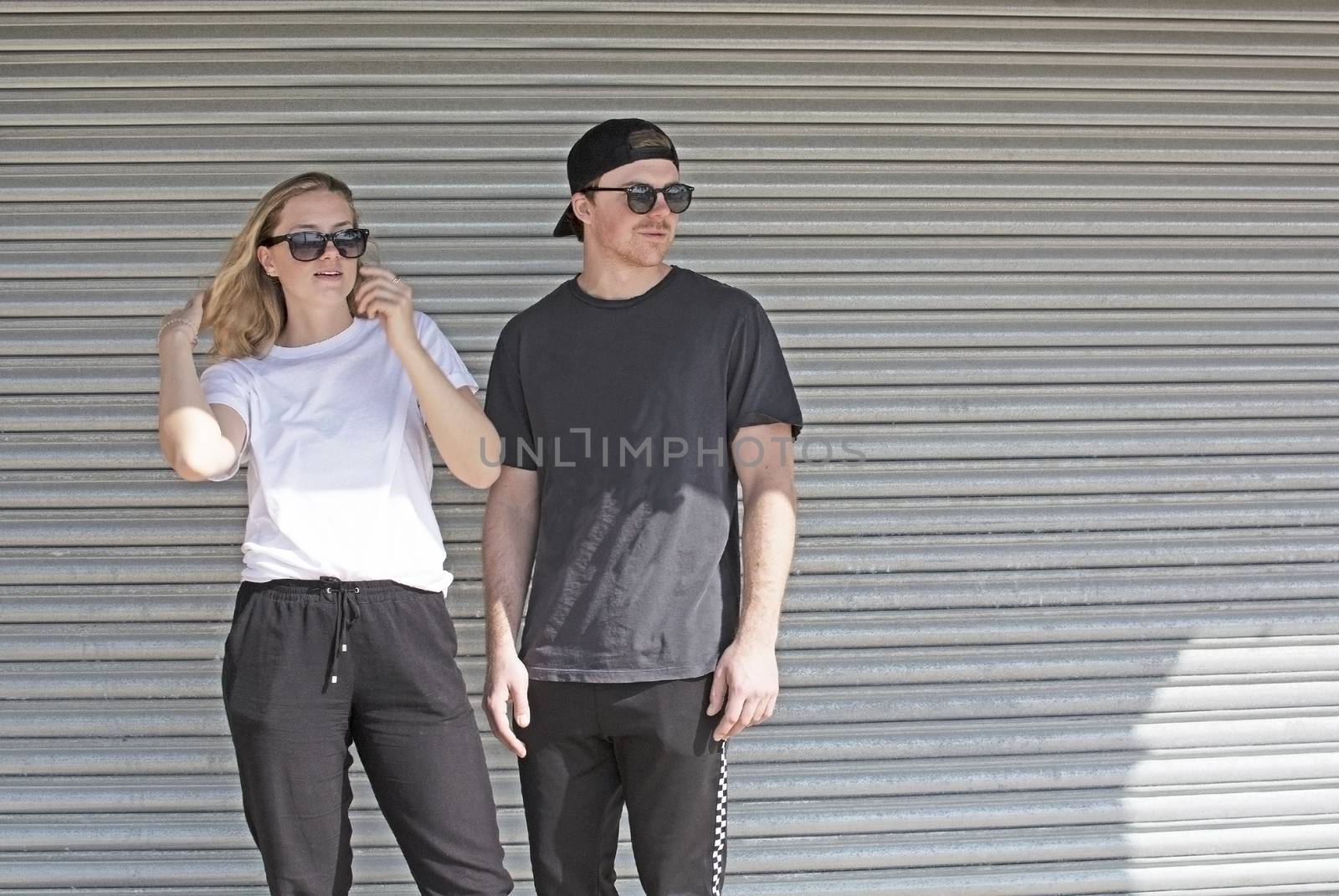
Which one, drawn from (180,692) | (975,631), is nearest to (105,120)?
(180,692)

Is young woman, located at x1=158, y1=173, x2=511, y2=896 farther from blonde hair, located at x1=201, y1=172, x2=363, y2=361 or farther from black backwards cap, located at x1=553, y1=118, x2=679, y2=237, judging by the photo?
black backwards cap, located at x1=553, y1=118, x2=679, y2=237

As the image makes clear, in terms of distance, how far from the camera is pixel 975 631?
3.87 meters

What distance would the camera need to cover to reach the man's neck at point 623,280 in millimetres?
2836

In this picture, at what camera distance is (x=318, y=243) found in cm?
273

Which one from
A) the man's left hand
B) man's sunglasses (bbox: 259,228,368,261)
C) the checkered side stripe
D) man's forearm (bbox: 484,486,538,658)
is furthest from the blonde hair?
the checkered side stripe

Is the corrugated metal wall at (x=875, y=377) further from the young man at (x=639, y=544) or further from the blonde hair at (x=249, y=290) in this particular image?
the young man at (x=639, y=544)

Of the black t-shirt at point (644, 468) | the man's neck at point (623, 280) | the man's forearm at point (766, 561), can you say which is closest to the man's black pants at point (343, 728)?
the black t-shirt at point (644, 468)

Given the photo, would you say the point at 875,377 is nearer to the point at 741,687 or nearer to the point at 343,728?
the point at 741,687

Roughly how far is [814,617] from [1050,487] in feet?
2.68

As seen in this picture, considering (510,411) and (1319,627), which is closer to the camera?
(510,411)

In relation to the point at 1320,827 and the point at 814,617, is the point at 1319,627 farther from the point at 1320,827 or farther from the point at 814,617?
the point at 814,617

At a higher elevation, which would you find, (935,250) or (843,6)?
(843,6)

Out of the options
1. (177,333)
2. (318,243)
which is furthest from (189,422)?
(318,243)

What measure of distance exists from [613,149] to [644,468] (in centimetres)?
72
